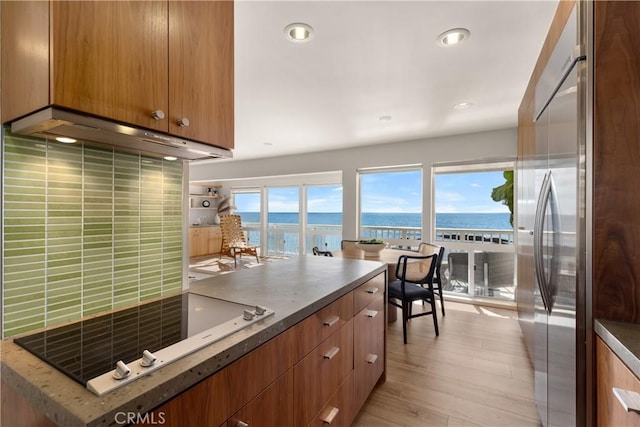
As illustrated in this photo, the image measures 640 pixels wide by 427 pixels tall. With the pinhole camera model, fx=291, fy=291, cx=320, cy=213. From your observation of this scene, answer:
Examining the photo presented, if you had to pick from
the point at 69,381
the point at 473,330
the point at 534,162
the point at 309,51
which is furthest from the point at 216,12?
the point at 473,330

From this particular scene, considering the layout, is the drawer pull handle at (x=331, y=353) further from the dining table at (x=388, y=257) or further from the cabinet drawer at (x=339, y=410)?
the dining table at (x=388, y=257)

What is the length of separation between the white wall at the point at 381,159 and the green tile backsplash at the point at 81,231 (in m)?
3.81

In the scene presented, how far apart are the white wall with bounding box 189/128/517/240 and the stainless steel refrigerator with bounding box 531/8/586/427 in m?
2.50

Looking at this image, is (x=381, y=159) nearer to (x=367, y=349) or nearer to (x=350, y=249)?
(x=350, y=249)

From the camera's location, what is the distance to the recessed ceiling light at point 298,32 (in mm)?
1812

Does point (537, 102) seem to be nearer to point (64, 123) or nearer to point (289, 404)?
point (289, 404)

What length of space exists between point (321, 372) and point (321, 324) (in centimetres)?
21

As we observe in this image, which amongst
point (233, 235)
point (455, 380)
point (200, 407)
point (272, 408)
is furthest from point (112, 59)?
point (233, 235)

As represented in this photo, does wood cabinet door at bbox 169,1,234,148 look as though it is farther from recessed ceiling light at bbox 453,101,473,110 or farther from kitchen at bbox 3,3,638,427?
recessed ceiling light at bbox 453,101,473,110

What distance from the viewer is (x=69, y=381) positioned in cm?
63

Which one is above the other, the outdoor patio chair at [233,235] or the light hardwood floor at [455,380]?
the outdoor patio chair at [233,235]

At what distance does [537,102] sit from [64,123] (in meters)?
2.38

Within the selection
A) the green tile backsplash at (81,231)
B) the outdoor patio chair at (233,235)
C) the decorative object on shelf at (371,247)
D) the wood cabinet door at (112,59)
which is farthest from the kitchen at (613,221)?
the outdoor patio chair at (233,235)

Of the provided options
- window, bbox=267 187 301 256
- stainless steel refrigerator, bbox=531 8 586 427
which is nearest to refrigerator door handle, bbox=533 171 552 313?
stainless steel refrigerator, bbox=531 8 586 427
